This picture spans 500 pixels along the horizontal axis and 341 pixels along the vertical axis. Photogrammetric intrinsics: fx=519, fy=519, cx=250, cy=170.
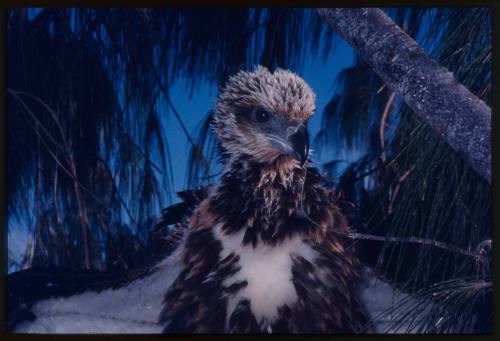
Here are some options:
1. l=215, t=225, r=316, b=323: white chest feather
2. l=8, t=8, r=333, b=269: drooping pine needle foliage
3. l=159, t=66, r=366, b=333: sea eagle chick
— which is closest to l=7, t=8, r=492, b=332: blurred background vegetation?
l=8, t=8, r=333, b=269: drooping pine needle foliage

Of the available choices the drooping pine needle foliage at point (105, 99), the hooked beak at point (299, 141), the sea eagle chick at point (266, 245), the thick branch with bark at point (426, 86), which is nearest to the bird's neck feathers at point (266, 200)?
the sea eagle chick at point (266, 245)

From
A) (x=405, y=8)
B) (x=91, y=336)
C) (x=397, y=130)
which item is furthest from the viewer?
(x=405, y=8)

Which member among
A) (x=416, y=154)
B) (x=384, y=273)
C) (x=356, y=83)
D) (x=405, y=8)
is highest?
(x=405, y=8)

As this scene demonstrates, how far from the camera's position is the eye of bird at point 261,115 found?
1.57 meters

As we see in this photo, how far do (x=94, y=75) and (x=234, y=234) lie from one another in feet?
2.54

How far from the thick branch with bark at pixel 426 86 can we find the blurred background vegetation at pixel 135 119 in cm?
33

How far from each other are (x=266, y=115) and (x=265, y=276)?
1.58 feet

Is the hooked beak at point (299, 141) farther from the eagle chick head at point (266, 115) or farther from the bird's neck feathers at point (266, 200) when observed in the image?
the bird's neck feathers at point (266, 200)

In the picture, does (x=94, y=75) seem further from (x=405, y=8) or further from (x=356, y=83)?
(x=405, y=8)

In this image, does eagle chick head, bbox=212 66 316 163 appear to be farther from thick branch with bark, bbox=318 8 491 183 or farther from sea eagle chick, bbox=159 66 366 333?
thick branch with bark, bbox=318 8 491 183

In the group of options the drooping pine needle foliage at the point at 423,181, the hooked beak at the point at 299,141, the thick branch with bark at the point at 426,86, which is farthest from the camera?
the hooked beak at the point at 299,141

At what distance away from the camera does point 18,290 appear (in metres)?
1.69

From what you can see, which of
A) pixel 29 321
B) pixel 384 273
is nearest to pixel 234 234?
pixel 384 273

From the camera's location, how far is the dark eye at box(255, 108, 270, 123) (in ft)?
5.16
